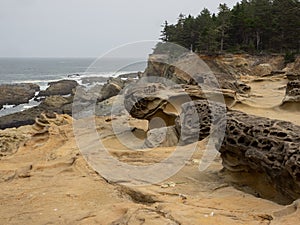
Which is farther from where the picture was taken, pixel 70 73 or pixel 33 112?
pixel 70 73

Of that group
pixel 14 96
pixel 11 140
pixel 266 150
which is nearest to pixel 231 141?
pixel 266 150

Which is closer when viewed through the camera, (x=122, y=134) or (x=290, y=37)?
(x=122, y=134)

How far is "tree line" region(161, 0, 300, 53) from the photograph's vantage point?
29219 mm

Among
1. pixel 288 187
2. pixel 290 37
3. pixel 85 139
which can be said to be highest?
pixel 290 37

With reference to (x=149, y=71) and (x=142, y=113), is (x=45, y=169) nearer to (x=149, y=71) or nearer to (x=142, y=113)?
(x=142, y=113)

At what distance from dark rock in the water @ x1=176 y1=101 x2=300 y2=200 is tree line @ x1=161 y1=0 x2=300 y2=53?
25.4 m

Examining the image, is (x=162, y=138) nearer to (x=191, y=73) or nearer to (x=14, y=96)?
(x=191, y=73)

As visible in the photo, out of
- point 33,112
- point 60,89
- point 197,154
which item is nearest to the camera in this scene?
point 197,154

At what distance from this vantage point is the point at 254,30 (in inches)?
1234

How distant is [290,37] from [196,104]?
26.6 metres

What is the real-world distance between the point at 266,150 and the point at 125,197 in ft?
4.90

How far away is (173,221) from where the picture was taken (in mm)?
3021

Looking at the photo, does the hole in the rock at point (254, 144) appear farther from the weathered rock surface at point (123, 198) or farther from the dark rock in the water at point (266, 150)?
the weathered rock surface at point (123, 198)

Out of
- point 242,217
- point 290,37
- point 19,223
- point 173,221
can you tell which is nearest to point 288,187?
point 242,217
